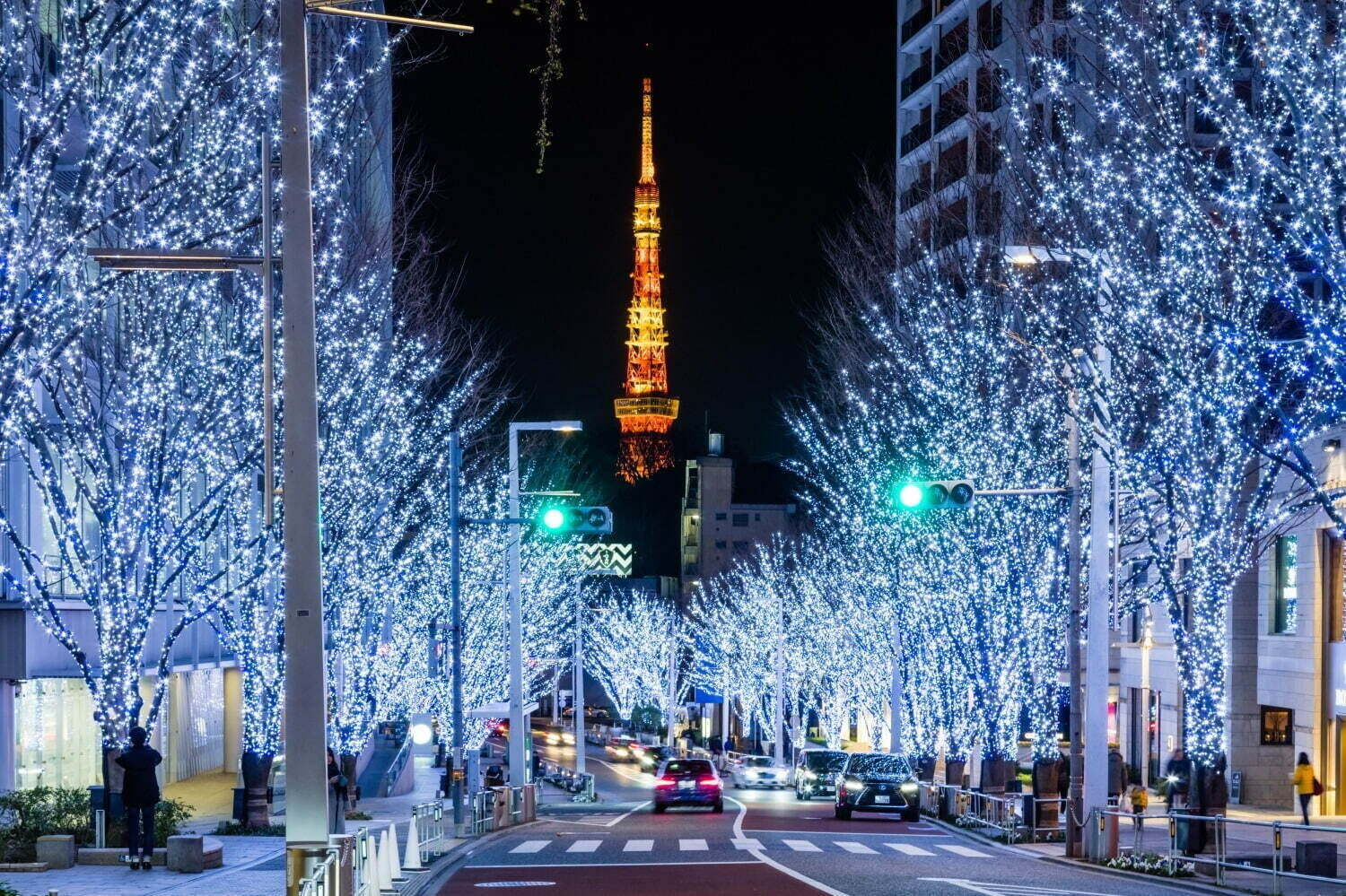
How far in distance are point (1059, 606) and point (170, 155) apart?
1804 centimetres

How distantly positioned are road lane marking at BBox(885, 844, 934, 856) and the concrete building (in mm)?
85600

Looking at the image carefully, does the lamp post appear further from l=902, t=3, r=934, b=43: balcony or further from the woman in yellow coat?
l=902, t=3, r=934, b=43: balcony

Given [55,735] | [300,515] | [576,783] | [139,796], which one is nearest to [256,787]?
[139,796]

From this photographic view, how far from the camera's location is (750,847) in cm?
2391

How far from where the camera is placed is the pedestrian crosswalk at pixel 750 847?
23609mm

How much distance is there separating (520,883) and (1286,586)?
22.1 meters

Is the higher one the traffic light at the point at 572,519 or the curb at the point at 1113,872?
the traffic light at the point at 572,519

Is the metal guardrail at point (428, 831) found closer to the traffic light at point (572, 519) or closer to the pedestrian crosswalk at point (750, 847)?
the pedestrian crosswalk at point (750, 847)

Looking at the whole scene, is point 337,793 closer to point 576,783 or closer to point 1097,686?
point 1097,686

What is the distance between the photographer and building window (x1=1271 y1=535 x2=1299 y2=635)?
34.2 meters

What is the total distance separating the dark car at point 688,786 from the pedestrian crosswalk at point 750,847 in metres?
9.74

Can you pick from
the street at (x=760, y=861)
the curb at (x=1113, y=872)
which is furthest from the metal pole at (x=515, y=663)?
the curb at (x=1113, y=872)

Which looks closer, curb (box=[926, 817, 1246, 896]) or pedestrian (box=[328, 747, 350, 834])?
curb (box=[926, 817, 1246, 896])

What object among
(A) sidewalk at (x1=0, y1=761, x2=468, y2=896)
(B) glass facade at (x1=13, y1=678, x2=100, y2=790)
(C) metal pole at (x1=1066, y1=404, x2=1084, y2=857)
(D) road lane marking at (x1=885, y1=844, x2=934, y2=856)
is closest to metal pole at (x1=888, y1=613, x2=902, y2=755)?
(D) road lane marking at (x1=885, y1=844, x2=934, y2=856)
